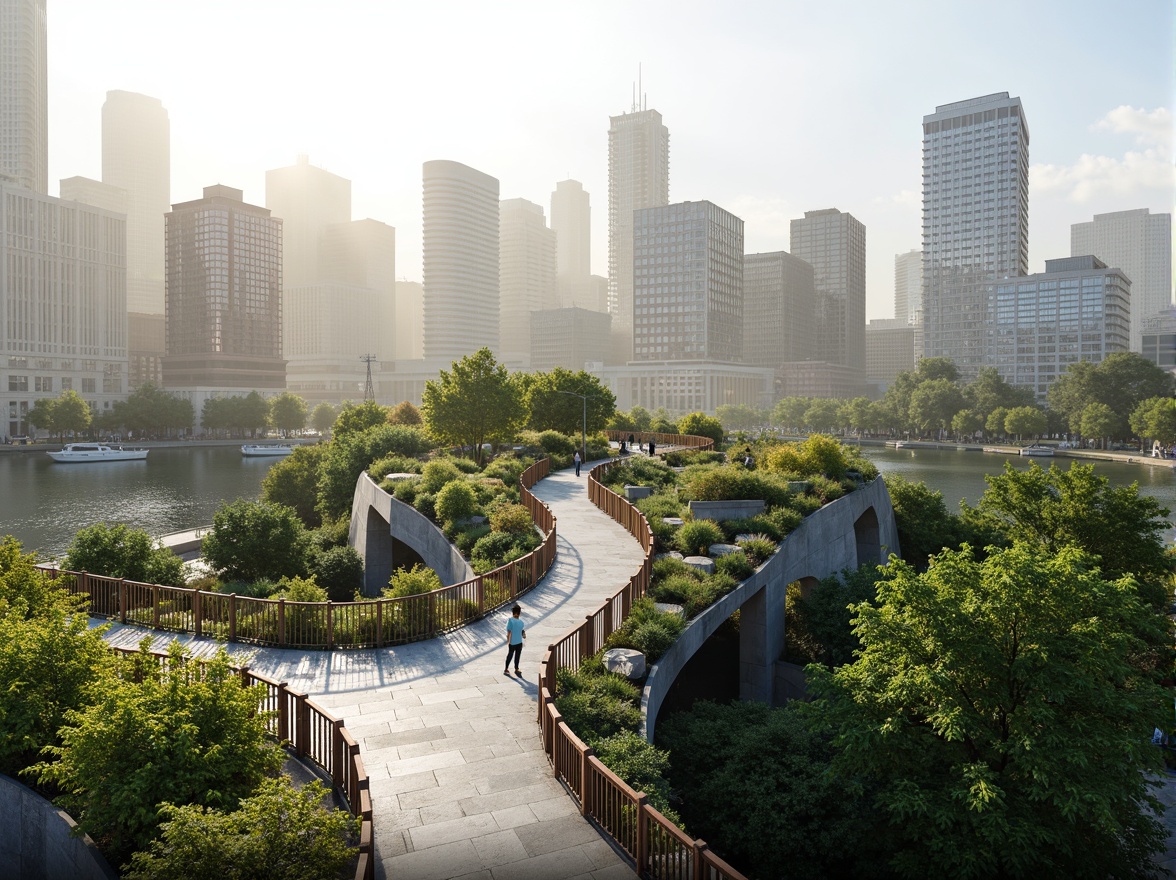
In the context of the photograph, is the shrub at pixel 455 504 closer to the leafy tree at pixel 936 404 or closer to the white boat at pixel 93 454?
the white boat at pixel 93 454

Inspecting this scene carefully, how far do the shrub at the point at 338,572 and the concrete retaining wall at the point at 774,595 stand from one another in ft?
57.2

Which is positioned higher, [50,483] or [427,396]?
[427,396]

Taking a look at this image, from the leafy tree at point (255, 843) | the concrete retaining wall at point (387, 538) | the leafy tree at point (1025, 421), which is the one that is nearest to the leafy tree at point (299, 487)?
the concrete retaining wall at point (387, 538)

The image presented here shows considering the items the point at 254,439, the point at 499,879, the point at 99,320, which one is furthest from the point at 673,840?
the point at 99,320

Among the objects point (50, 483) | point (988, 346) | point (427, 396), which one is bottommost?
point (50, 483)

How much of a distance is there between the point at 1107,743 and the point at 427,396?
42056 mm

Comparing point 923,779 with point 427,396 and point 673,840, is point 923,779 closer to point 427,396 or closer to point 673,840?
point 673,840

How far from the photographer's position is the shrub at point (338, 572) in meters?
33.2

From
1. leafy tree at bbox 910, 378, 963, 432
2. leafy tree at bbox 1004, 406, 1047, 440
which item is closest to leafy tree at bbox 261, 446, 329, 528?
leafy tree at bbox 1004, 406, 1047, 440

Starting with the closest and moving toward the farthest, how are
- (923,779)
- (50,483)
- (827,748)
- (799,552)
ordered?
(923,779)
(827,748)
(799,552)
(50,483)

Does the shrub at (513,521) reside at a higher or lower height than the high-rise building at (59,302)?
lower

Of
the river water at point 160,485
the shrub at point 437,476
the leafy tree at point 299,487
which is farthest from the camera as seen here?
the river water at point 160,485

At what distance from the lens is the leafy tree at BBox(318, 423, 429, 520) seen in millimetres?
46969

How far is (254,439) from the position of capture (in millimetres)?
147375
